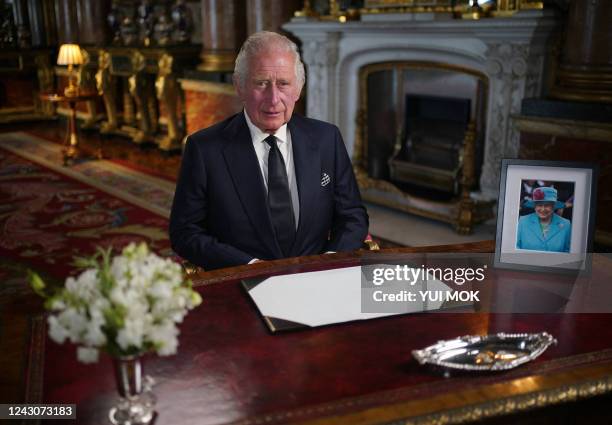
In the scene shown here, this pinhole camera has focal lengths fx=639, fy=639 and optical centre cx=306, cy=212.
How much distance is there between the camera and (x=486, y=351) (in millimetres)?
1296

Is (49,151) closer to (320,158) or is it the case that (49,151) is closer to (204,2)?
(204,2)

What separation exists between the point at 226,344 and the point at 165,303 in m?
0.40

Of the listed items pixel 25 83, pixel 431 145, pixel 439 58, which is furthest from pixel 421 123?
pixel 25 83

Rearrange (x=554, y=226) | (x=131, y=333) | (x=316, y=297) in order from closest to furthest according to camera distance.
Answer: (x=131, y=333)
(x=316, y=297)
(x=554, y=226)

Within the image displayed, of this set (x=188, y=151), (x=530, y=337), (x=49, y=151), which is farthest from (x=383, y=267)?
(x=49, y=151)

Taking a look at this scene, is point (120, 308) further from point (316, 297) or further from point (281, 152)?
point (281, 152)

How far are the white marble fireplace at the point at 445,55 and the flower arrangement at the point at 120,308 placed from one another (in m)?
3.71

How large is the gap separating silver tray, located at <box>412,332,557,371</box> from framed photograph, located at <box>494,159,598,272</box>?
1.30ft

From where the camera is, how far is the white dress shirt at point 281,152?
2.20 meters

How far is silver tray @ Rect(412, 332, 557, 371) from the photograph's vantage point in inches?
49.3

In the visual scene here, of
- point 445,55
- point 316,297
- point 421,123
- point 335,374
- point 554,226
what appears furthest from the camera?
point 421,123

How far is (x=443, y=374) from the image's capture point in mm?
1243

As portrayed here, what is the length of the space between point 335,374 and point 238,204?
102 cm

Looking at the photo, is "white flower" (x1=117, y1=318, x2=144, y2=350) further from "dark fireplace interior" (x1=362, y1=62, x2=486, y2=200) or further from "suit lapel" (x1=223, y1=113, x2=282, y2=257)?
"dark fireplace interior" (x1=362, y1=62, x2=486, y2=200)
